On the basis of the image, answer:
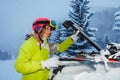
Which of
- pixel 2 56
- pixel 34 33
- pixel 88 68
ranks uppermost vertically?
pixel 34 33

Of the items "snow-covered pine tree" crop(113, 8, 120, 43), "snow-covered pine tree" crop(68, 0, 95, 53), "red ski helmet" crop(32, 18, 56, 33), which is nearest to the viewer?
"red ski helmet" crop(32, 18, 56, 33)

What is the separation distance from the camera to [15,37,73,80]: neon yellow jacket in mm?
3271

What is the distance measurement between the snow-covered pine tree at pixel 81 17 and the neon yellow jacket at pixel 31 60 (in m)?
6.04

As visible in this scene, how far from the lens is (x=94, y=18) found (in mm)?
9203

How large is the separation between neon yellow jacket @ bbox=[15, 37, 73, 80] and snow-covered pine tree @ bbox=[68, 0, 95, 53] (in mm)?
6041

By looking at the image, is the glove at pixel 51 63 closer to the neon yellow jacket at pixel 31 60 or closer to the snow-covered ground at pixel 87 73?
the neon yellow jacket at pixel 31 60

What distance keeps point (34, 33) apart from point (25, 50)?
0.28 meters

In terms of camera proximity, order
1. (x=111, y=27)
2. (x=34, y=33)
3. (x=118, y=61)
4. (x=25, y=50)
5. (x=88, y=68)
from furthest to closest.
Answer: (x=111, y=27) < (x=34, y=33) < (x=25, y=50) < (x=88, y=68) < (x=118, y=61)

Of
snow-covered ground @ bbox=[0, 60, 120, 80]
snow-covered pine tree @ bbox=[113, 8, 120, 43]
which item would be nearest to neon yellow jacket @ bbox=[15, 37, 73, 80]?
snow-covered ground @ bbox=[0, 60, 120, 80]

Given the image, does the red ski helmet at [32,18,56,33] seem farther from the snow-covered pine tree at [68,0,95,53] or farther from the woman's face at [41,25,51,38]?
the snow-covered pine tree at [68,0,95,53]

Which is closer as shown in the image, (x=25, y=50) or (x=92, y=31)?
(x=25, y=50)

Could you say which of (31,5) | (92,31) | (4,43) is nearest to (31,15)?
(31,5)

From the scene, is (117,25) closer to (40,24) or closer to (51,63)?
(40,24)

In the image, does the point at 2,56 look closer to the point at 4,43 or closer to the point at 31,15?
the point at 4,43
